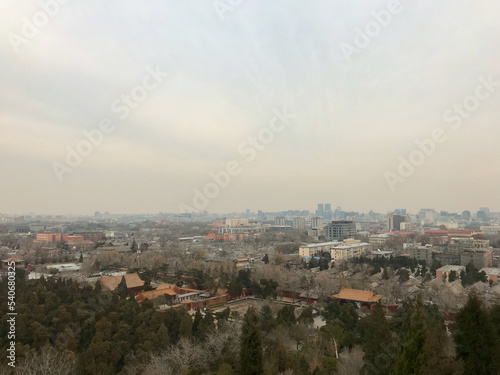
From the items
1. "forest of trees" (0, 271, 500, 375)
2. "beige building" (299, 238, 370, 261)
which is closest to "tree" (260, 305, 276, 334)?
"forest of trees" (0, 271, 500, 375)

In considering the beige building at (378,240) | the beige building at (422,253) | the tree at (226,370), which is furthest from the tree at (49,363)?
the beige building at (378,240)

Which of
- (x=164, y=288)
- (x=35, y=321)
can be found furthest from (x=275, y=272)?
(x=35, y=321)

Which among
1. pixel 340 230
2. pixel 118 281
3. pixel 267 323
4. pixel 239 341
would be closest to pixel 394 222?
pixel 340 230

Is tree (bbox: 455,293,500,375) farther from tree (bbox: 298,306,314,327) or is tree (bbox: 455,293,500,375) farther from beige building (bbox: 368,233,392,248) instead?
beige building (bbox: 368,233,392,248)

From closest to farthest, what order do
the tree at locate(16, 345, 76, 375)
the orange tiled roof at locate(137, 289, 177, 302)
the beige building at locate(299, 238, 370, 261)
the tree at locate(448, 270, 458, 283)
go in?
the tree at locate(16, 345, 76, 375) → the orange tiled roof at locate(137, 289, 177, 302) → the tree at locate(448, 270, 458, 283) → the beige building at locate(299, 238, 370, 261)

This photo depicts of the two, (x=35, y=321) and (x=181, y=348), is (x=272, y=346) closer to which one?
(x=181, y=348)

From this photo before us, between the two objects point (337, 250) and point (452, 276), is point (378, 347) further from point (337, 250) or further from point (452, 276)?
point (337, 250)
